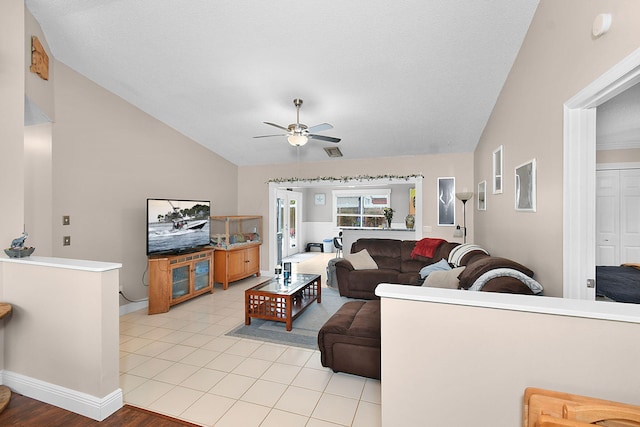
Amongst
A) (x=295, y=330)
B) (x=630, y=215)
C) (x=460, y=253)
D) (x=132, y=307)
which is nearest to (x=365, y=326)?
(x=295, y=330)

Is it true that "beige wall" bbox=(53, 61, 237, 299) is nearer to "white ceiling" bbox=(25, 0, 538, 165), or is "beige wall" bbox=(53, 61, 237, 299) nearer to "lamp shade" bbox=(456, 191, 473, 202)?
"white ceiling" bbox=(25, 0, 538, 165)

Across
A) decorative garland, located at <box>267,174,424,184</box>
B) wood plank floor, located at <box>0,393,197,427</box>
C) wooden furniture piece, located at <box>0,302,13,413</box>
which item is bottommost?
wood plank floor, located at <box>0,393,197,427</box>

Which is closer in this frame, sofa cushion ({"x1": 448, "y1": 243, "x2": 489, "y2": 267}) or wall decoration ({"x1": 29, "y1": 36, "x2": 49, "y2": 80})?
wall decoration ({"x1": 29, "y1": 36, "x2": 49, "y2": 80})

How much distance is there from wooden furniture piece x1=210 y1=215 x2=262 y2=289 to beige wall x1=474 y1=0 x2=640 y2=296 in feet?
14.0

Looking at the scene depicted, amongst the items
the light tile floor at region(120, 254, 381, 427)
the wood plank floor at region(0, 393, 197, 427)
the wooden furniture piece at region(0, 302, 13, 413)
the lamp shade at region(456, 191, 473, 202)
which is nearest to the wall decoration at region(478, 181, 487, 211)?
the lamp shade at region(456, 191, 473, 202)

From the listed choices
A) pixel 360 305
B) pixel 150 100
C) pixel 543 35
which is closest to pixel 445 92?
pixel 543 35

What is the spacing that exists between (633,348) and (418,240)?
4173 millimetres

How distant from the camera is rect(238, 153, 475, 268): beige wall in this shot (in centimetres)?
525

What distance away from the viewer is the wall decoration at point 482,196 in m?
4.25

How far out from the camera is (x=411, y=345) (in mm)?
1441

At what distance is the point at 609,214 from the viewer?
158 inches

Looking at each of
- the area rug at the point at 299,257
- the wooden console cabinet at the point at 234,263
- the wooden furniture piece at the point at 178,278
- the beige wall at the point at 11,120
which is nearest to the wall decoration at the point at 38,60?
the beige wall at the point at 11,120

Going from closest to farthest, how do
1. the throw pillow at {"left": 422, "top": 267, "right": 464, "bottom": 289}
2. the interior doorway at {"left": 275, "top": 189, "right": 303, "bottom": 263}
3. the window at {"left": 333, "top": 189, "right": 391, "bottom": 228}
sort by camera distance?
1. the throw pillow at {"left": 422, "top": 267, "right": 464, "bottom": 289}
2. the interior doorway at {"left": 275, "top": 189, "right": 303, "bottom": 263}
3. the window at {"left": 333, "top": 189, "right": 391, "bottom": 228}

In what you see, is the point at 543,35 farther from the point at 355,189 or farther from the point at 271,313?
the point at 355,189
